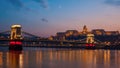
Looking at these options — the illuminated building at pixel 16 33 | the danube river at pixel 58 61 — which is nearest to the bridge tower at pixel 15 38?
the illuminated building at pixel 16 33

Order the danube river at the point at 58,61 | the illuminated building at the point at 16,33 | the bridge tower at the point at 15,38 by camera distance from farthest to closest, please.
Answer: the illuminated building at the point at 16,33
the bridge tower at the point at 15,38
the danube river at the point at 58,61

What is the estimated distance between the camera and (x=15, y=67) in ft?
102

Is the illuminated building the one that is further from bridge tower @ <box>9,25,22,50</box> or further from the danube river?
the danube river

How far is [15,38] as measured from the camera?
3706 inches

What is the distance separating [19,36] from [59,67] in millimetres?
64404

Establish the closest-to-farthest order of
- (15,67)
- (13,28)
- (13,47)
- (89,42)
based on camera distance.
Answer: (15,67)
(13,47)
(13,28)
(89,42)

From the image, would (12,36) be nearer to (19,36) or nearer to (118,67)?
(19,36)

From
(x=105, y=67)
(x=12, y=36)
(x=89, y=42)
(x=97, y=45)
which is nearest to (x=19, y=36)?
(x=12, y=36)

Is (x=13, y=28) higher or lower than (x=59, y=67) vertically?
higher

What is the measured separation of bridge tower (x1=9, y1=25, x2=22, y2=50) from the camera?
303 feet

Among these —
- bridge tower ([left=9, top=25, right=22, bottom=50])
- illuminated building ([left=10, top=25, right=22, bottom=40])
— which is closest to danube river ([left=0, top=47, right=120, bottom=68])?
bridge tower ([left=9, top=25, right=22, bottom=50])

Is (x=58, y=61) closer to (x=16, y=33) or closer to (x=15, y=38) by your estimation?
(x=15, y=38)

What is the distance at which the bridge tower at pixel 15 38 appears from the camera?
303 ft

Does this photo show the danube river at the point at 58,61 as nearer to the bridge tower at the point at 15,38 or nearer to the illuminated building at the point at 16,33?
the bridge tower at the point at 15,38
